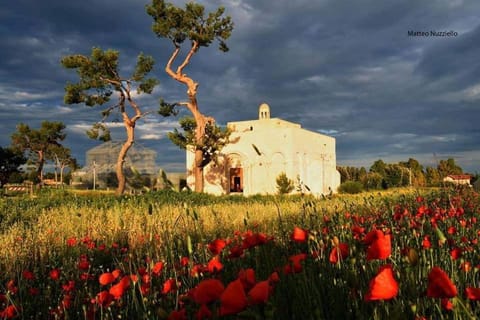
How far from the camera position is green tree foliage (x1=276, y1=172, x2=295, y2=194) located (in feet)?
62.0

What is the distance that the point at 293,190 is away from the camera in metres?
20.2

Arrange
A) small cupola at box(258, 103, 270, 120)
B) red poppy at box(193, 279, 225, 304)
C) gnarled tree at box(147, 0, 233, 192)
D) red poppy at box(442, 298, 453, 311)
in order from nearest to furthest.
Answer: red poppy at box(193, 279, 225, 304) → red poppy at box(442, 298, 453, 311) → gnarled tree at box(147, 0, 233, 192) → small cupola at box(258, 103, 270, 120)

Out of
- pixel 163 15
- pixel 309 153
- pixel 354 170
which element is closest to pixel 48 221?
pixel 163 15

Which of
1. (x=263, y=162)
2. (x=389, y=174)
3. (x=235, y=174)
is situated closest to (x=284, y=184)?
(x=263, y=162)

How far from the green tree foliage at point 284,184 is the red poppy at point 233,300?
18110 millimetres

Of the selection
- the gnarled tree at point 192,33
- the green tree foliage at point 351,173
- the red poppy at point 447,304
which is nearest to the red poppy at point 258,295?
the red poppy at point 447,304

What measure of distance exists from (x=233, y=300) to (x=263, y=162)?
20.2m

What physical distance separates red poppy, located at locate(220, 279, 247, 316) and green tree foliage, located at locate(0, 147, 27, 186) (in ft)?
115

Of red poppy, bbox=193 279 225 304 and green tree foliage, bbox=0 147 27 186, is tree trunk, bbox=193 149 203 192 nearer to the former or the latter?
red poppy, bbox=193 279 225 304

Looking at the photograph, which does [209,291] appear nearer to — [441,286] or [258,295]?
[258,295]

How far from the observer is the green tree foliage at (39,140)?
32.8 m

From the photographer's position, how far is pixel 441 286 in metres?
0.79

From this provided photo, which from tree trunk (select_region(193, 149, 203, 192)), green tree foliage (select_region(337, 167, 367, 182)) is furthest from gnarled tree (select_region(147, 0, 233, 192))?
green tree foliage (select_region(337, 167, 367, 182))

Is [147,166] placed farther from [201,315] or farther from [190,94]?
[201,315]
